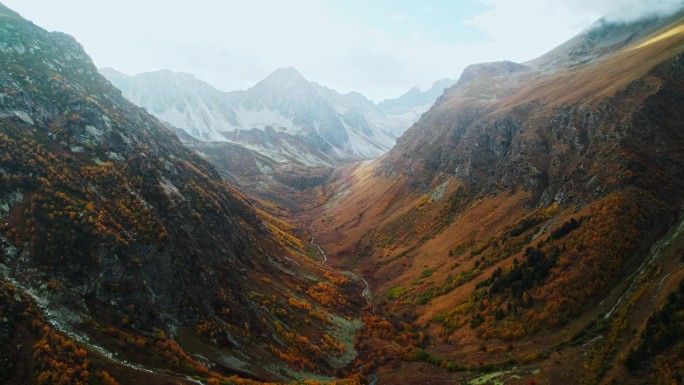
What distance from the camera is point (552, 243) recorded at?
2562 inches

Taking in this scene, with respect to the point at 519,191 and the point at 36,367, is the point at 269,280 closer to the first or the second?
the point at 36,367

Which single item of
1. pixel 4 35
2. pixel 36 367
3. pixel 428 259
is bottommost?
pixel 428 259

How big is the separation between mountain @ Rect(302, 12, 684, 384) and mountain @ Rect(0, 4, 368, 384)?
18043 millimetres

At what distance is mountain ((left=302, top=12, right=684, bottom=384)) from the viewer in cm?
4312

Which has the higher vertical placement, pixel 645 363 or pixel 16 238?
pixel 16 238

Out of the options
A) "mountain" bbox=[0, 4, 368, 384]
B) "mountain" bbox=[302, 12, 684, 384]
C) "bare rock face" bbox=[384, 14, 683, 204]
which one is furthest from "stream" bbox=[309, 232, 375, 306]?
"bare rock face" bbox=[384, 14, 683, 204]

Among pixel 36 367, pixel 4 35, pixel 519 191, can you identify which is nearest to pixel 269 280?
pixel 36 367

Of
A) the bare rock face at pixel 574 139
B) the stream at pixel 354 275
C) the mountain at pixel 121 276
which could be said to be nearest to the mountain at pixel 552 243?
the bare rock face at pixel 574 139

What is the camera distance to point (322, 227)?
535ft

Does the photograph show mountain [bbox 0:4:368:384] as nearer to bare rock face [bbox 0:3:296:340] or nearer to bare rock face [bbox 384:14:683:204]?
bare rock face [bbox 0:3:296:340]

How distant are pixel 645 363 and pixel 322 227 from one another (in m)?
133

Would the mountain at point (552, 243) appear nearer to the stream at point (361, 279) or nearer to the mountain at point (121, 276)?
the stream at point (361, 279)

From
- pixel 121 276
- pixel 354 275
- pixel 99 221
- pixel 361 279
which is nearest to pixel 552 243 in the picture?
pixel 361 279

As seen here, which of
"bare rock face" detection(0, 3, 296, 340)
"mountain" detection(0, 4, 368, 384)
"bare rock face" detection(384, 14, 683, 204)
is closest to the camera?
"mountain" detection(0, 4, 368, 384)
